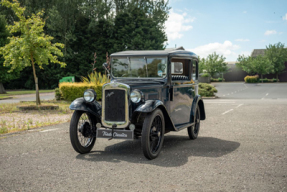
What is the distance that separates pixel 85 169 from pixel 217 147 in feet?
9.26

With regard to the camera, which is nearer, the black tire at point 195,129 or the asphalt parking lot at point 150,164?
the asphalt parking lot at point 150,164

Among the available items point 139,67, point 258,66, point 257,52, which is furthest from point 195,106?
point 257,52

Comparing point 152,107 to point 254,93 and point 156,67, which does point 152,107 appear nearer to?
point 156,67

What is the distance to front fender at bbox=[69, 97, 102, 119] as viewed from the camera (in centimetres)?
567

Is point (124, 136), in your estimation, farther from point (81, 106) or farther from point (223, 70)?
point (223, 70)

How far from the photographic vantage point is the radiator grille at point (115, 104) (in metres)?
5.55

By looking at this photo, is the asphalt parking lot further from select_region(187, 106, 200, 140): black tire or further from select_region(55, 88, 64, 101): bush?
select_region(55, 88, 64, 101): bush

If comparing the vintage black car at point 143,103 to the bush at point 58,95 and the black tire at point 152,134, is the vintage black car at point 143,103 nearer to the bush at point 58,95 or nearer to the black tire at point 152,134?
the black tire at point 152,134

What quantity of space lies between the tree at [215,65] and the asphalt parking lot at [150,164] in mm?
54289

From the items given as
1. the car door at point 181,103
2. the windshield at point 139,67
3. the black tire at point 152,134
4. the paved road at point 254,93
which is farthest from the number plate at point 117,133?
the paved road at point 254,93

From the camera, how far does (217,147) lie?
6.32 meters

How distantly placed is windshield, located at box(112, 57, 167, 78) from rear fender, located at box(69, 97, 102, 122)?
1.06 metres

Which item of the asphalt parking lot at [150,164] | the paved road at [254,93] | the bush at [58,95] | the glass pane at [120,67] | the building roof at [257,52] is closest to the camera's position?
the asphalt parking lot at [150,164]

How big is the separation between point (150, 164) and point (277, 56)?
6595cm
